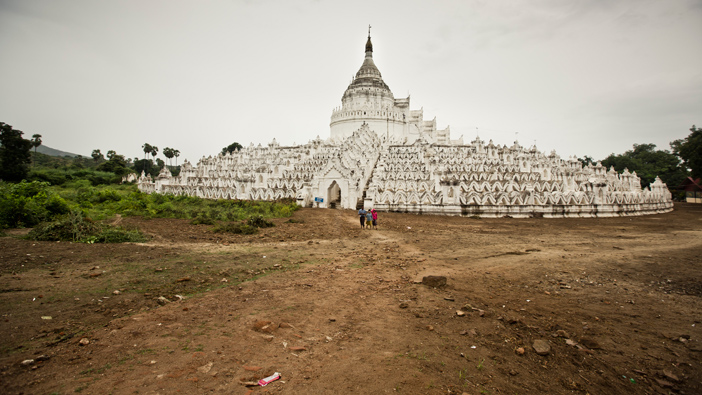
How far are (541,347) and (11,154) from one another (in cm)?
5074

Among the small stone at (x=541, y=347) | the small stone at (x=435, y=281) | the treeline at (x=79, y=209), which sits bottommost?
the small stone at (x=541, y=347)

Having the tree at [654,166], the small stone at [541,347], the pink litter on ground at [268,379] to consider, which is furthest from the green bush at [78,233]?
the tree at [654,166]

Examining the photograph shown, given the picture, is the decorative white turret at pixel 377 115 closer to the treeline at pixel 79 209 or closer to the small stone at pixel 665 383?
the treeline at pixel 79 209

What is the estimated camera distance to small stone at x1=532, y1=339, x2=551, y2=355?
501 centimetres

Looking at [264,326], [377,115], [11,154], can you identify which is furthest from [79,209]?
[377,115]

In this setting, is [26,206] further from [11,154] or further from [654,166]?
[654,166]

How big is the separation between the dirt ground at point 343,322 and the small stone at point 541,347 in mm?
45

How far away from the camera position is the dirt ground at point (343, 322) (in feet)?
14.2

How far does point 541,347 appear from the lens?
16.8ft

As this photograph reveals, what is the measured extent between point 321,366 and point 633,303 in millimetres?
6382

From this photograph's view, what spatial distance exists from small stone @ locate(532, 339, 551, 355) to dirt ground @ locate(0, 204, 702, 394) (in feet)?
0.15

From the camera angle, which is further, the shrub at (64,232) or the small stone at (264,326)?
the shrub at (64,232)

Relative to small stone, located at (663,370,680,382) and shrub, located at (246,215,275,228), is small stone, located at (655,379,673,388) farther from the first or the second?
shrub, located at (246,215,275,228)

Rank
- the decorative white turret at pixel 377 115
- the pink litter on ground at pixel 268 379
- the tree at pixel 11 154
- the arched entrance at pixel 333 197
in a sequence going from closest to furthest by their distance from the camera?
1. the pink litter on ground at pixel 268 379
2. the arched entrance at pixel 333 197
3. the tree at pixel 11 154
4. the decorative white turret at pixel 377 115
